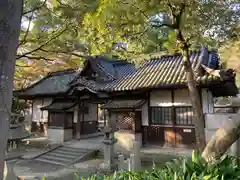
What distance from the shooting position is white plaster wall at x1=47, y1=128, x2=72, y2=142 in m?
17.3

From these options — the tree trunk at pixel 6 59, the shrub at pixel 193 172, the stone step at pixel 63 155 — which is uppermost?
the tree trunk at pixel 6 59

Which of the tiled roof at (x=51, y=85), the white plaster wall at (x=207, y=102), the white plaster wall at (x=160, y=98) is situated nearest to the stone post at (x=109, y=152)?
the white plaster wall at (x=160, y=98)

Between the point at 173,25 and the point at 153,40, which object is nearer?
the point at 173,25

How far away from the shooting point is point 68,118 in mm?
18062

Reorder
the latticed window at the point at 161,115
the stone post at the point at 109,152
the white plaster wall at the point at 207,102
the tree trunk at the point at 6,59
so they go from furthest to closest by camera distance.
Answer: the latticed window at the point at 161,115 < the white plaster wall at the point at 207,102 < the stone post at the point at 109,152 < the tree trunk at the point at 6,59

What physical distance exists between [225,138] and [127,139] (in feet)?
35.7

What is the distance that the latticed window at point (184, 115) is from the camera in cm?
1282

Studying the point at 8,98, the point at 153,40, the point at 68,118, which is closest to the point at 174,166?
the point at 8,98

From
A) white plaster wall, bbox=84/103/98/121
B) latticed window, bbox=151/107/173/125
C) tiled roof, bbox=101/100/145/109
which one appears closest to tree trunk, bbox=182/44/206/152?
latticed window, bbox=151/107/173/125

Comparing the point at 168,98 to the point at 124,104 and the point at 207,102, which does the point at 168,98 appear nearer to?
the point at 207,102

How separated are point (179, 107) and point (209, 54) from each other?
475 centimetres

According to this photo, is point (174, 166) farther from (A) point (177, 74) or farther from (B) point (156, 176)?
(A) point (177, 74)

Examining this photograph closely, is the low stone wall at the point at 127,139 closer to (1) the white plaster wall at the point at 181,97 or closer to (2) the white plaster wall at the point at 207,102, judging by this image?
(1) the white plaster wall at the point at 181,97

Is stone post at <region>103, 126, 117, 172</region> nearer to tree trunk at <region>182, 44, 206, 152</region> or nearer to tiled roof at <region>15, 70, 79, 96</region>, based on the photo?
tree trunk at <region>182, 44, 206, 152</region>
